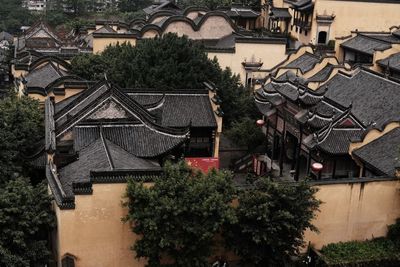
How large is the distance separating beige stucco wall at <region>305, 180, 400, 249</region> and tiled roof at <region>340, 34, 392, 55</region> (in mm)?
19401

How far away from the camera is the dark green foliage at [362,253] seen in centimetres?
2025

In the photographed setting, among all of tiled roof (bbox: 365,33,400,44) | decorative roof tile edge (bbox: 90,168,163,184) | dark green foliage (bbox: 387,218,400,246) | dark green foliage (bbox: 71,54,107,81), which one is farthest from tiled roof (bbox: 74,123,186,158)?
tiled roof (bbox: 365,33,400,44)

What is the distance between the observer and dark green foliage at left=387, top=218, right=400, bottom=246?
21.5m

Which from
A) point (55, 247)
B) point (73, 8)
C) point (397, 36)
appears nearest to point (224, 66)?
point (397, 36)

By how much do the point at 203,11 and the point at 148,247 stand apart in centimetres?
4126

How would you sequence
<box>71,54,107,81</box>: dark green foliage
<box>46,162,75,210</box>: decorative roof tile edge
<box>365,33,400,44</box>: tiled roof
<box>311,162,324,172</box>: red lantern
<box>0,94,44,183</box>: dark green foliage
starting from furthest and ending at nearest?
<box>365,33,400,44</box>: tiled roof → <box>71,54,107,81</box>: dark green foliage → <box>311,162,324,172</box>: red lantern → <box>0,94,44,183</box>: dark green foliage → <box>46,162,75,210</box>: decorative roof tile edge

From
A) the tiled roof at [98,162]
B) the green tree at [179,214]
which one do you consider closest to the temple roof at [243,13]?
the tiled roof at [98,162]

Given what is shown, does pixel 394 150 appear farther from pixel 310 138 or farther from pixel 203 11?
pixel 203 11

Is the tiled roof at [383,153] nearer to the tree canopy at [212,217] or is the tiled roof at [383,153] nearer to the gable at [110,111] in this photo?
the tree canopy at [212,217]

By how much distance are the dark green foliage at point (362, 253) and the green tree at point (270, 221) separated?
2481 millimetres

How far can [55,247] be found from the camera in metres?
20.1

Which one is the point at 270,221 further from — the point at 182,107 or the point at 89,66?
the point at 89,66

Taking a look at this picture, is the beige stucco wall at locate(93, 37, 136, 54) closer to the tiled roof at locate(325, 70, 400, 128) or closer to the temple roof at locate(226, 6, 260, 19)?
the temple roof at locate(226, 6, 260, 19)

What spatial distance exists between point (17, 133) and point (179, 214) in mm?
11734
